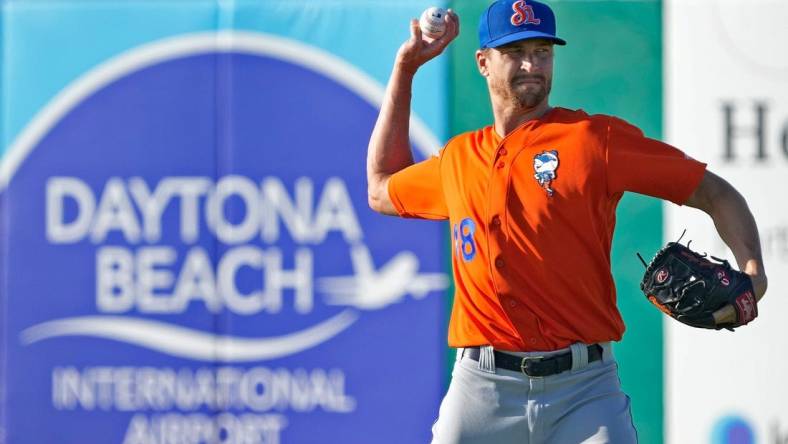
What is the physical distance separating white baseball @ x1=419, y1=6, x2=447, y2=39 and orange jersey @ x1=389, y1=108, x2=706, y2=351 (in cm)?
49

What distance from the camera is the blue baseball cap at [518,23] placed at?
334 cm

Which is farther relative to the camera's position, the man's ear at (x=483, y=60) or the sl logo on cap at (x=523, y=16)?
the man's ear at (x=483, y=60)

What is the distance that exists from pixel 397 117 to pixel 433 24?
1.02 feet

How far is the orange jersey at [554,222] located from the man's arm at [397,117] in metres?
0.48

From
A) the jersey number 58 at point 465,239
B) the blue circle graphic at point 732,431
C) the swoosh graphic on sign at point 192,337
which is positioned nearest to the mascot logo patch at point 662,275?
the jersey number 58 at point 465,239

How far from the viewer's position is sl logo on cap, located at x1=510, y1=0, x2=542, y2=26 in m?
3.36

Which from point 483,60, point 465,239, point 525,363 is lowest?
point 525,363

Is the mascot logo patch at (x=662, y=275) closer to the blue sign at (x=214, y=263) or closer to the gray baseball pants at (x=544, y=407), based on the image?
the gray baseball pants at (x=544, y=407)

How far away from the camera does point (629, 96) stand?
5.36 m

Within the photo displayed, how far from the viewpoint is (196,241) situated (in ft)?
18.3

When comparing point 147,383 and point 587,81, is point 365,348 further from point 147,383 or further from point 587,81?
point 587,81

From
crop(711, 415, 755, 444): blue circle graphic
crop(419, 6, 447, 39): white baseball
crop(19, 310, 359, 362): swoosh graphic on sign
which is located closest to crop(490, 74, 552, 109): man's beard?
crop(419, 6, 447, 39): white baseball

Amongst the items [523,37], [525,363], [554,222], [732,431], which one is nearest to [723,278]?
[554,222]

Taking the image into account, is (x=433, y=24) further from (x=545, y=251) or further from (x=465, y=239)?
(x=545, y=251)
